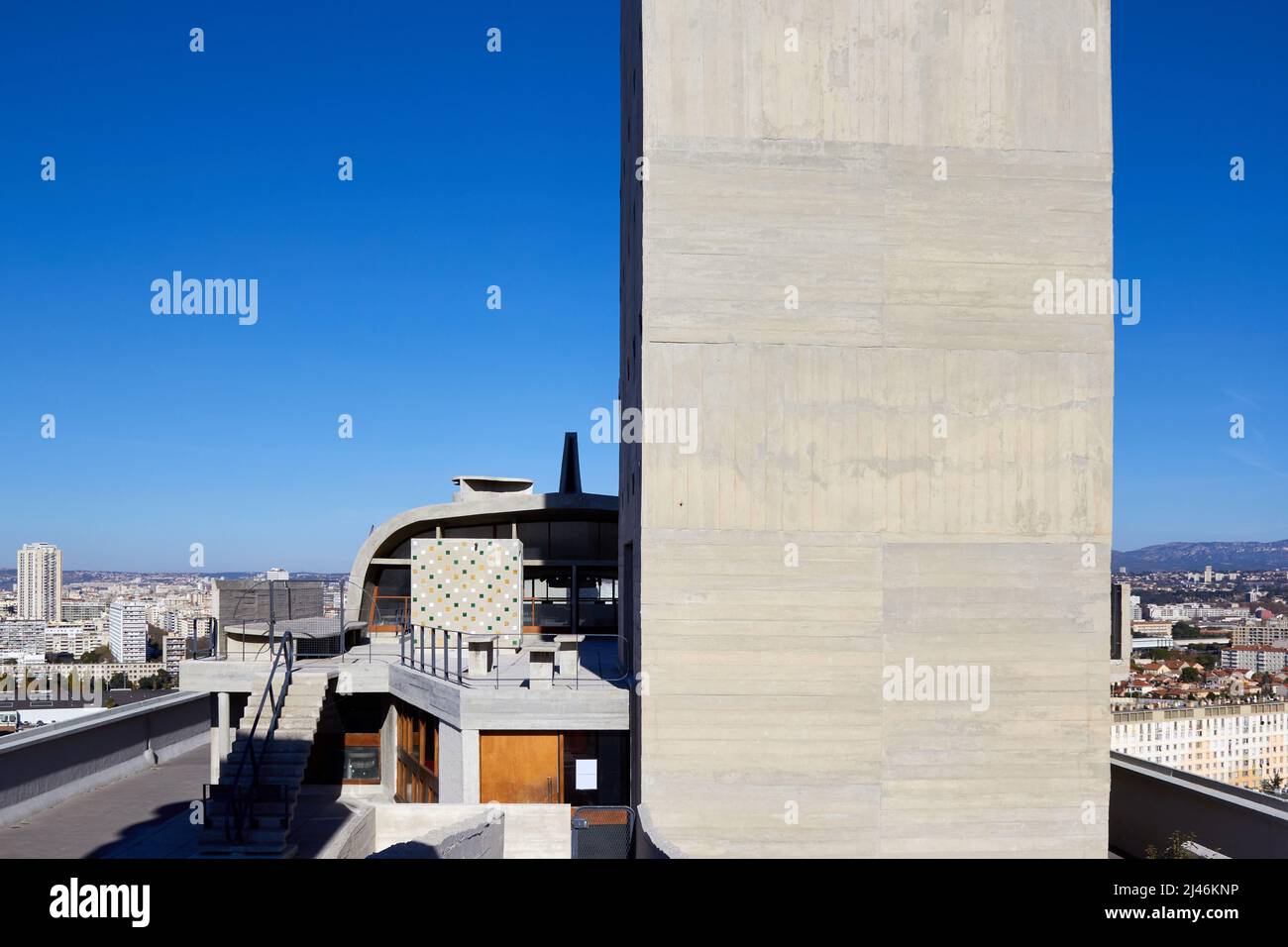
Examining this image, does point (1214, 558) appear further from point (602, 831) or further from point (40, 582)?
point (40, 582)

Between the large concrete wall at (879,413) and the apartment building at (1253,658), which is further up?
the large concrete wall at (879,413)

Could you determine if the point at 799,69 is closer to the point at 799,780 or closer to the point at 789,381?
the point at 789,381

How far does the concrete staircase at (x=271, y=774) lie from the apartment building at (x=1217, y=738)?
2408 inches

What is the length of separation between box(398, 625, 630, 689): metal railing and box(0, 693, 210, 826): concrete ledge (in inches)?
254

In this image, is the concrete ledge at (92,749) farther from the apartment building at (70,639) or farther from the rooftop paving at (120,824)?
the apartment building at (70,639)

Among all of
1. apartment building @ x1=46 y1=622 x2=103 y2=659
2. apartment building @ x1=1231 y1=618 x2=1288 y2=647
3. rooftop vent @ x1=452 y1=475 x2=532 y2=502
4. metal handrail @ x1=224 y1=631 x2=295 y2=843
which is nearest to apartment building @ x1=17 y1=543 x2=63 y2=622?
apartment building @ x1=46 y1=622 x2=103 y2=659

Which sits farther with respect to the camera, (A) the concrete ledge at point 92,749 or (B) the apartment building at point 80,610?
(B) the apartment building at point 80,610

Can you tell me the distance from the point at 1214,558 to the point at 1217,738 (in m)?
100

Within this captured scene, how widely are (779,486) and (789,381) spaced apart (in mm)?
1640

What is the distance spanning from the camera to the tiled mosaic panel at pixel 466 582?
71.2 ft

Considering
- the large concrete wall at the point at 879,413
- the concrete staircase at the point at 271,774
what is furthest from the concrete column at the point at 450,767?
the large concrete wall at the point at 879,413

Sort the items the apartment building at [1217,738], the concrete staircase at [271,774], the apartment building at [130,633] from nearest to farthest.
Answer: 1. the concrete staircase at [271,774]
2. the apartment building at [1217,738]
3. the apartment building at [130,633]
